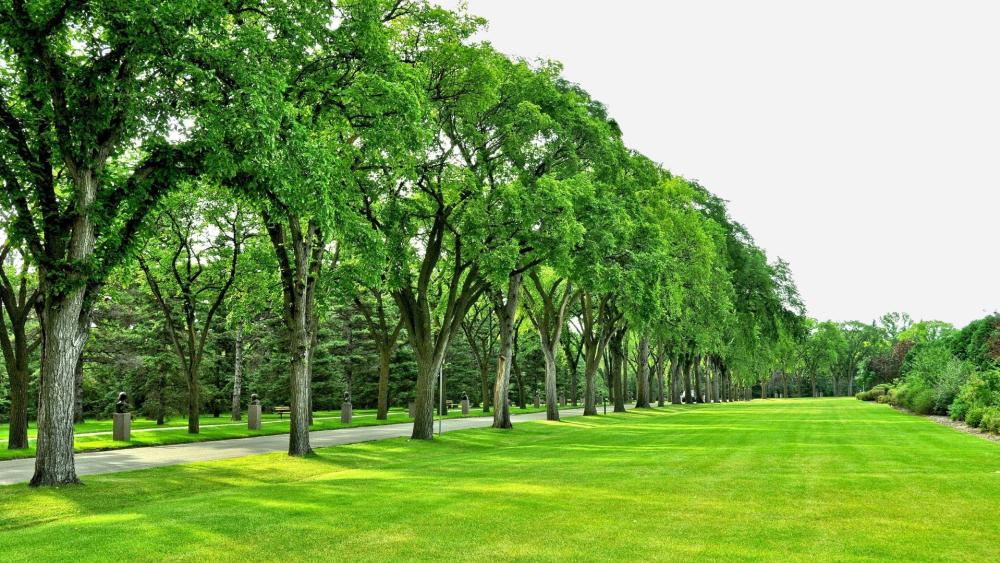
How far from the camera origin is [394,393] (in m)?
53.3

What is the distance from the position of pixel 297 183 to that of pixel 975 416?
27.4 meters

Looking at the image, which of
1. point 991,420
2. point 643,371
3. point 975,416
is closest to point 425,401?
point 991,420

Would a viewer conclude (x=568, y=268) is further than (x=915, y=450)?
Yes

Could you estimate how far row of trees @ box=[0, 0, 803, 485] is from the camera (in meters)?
13.0

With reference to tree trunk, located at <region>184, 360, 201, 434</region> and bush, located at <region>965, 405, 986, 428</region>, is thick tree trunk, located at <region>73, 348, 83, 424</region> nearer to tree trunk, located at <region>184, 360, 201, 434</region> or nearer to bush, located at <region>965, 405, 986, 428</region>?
tree trunk, located at <region>184, 360, 201, 434</region>

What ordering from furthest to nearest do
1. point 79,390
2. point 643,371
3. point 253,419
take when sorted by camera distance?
point 643,371, point 79,390, point 253,419

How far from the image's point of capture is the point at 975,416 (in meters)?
28.1

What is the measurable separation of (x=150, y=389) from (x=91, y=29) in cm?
2791

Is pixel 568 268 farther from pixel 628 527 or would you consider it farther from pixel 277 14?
pixel 628 527

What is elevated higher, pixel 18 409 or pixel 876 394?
pixel 18 409

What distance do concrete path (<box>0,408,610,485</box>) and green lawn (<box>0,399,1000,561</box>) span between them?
57.8 inches

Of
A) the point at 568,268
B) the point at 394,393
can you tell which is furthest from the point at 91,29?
the point at 394,393

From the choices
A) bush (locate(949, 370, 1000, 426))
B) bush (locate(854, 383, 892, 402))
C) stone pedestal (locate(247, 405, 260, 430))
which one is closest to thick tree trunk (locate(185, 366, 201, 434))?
stone pedestal (locate(247, 405, 260, 430))

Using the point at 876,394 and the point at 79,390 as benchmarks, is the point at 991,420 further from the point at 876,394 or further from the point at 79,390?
the point at 876,394
